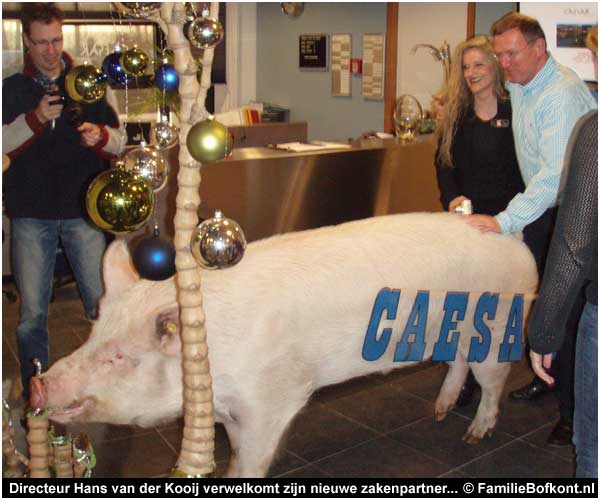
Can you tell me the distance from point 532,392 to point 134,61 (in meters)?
2.69

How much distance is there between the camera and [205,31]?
4.94ft

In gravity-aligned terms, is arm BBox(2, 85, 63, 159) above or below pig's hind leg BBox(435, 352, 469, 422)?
above

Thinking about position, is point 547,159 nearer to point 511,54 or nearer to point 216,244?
point 511,54

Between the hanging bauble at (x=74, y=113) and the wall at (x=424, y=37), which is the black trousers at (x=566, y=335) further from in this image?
the wall at (x=424, y=37)

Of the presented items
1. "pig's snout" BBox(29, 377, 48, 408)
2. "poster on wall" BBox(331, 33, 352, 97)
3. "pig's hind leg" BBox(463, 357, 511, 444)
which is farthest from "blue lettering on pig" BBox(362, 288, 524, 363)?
"poster on wall" BBox(331, 33, 352, 97)

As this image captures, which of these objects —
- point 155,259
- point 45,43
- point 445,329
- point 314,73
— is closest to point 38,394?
point 155,259

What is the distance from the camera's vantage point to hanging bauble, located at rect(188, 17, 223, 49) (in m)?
1.51

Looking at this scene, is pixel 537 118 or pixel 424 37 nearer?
pixel 537 118

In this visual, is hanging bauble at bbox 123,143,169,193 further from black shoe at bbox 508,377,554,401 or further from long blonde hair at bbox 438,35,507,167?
black shoe at bbox 508,377,554,401

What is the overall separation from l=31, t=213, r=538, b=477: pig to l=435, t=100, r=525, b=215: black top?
469 mm

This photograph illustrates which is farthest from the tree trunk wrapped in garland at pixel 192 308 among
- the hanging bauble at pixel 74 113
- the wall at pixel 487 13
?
the wall at pixel 487 13

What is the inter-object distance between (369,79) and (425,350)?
6.66 m

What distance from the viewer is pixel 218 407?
242cm

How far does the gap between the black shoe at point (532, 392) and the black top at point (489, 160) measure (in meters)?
0.92
